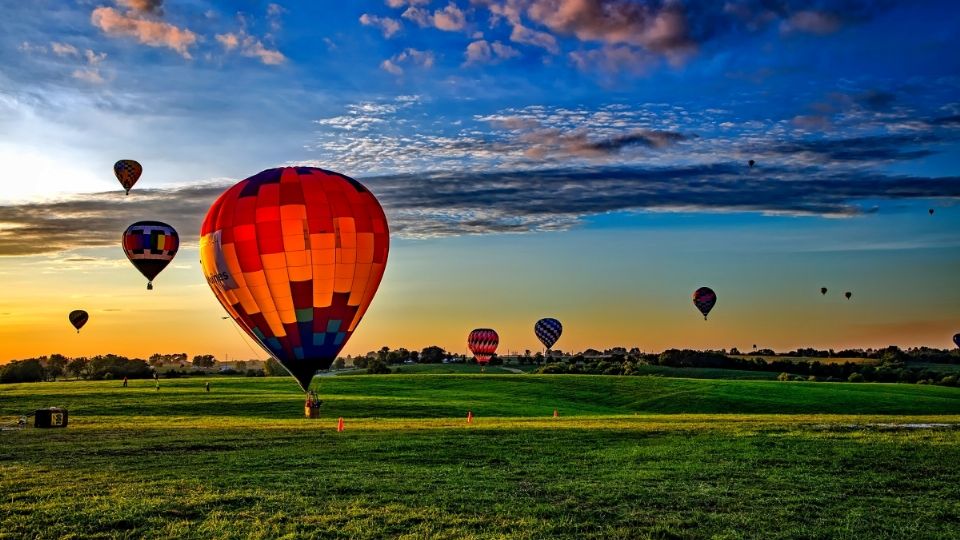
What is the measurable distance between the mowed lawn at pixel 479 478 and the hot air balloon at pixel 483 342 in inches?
2501

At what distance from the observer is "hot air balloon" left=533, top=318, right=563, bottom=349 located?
392 ft

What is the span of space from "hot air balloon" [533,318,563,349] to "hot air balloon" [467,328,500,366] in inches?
247

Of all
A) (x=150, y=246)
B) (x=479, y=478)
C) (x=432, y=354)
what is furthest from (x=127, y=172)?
(x=432, y=354)

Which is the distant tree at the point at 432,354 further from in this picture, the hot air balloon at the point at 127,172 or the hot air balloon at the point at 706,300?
the hot air balloon at the point at 127,172

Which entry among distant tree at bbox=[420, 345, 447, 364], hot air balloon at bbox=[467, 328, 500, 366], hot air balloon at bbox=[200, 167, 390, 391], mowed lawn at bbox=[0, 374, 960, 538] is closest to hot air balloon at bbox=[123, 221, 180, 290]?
mowed lawn at bbox=[0, 374, 960, 538]

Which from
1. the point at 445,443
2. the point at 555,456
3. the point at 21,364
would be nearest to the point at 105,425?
the point at 445,443

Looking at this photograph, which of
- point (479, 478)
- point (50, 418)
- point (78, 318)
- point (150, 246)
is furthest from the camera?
point (78, 318)

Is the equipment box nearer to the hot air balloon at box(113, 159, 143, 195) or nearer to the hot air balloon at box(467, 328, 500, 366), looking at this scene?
the hot air balloon at box(113, 159, 143, 195)

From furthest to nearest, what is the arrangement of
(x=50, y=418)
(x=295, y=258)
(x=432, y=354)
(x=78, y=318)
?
(x=432, y=354)
(x=78, y=318)
(x=50, y=418)
(x=295, y=258)

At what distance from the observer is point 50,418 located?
151ft

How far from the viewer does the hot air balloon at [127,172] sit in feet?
233

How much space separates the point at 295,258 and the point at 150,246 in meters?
34.0

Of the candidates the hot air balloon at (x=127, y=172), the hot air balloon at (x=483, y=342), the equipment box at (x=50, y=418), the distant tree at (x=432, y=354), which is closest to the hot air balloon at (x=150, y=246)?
the hot air balloon at (x=127, y=172)

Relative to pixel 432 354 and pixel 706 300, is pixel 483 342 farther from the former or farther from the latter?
pixel 432 354
